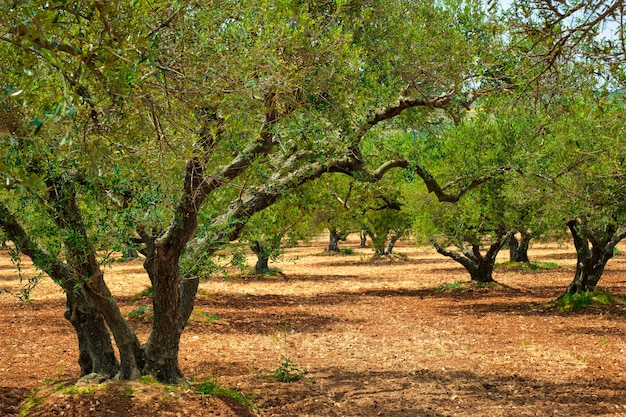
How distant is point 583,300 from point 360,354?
9.33m

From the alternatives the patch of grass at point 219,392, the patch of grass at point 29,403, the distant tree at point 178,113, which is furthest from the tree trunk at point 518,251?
the patch of grass at point 29,403

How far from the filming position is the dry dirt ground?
408 inches

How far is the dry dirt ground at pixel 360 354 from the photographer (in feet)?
34.0

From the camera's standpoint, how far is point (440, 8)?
13047 millimetres

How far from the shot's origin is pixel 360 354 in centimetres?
1527

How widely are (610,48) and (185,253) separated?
6.13m

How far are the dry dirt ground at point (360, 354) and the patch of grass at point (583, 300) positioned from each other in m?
0.55

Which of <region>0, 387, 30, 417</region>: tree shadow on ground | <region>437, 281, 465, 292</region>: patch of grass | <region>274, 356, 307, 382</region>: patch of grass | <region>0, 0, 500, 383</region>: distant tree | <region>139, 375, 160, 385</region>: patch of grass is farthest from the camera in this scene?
<region>437, 281, 465, 292</region>: patch of grass

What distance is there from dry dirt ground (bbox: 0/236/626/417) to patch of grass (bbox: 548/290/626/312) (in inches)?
21.6

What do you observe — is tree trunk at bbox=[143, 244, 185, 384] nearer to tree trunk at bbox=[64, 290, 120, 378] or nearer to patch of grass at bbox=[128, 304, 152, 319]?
tree trunk at bbox=[64, 290, 120, 378]

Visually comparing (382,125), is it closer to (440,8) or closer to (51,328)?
(440,8)

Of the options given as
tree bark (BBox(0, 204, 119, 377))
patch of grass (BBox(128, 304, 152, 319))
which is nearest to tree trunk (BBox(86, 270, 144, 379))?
tree bark (BBox(0, 204, 119, 377))

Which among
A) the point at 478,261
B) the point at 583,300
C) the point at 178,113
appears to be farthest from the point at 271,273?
the point at 178,113

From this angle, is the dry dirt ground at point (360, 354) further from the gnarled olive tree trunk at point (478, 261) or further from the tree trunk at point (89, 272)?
the gnarled olive tree trunk at point (478, 261)
